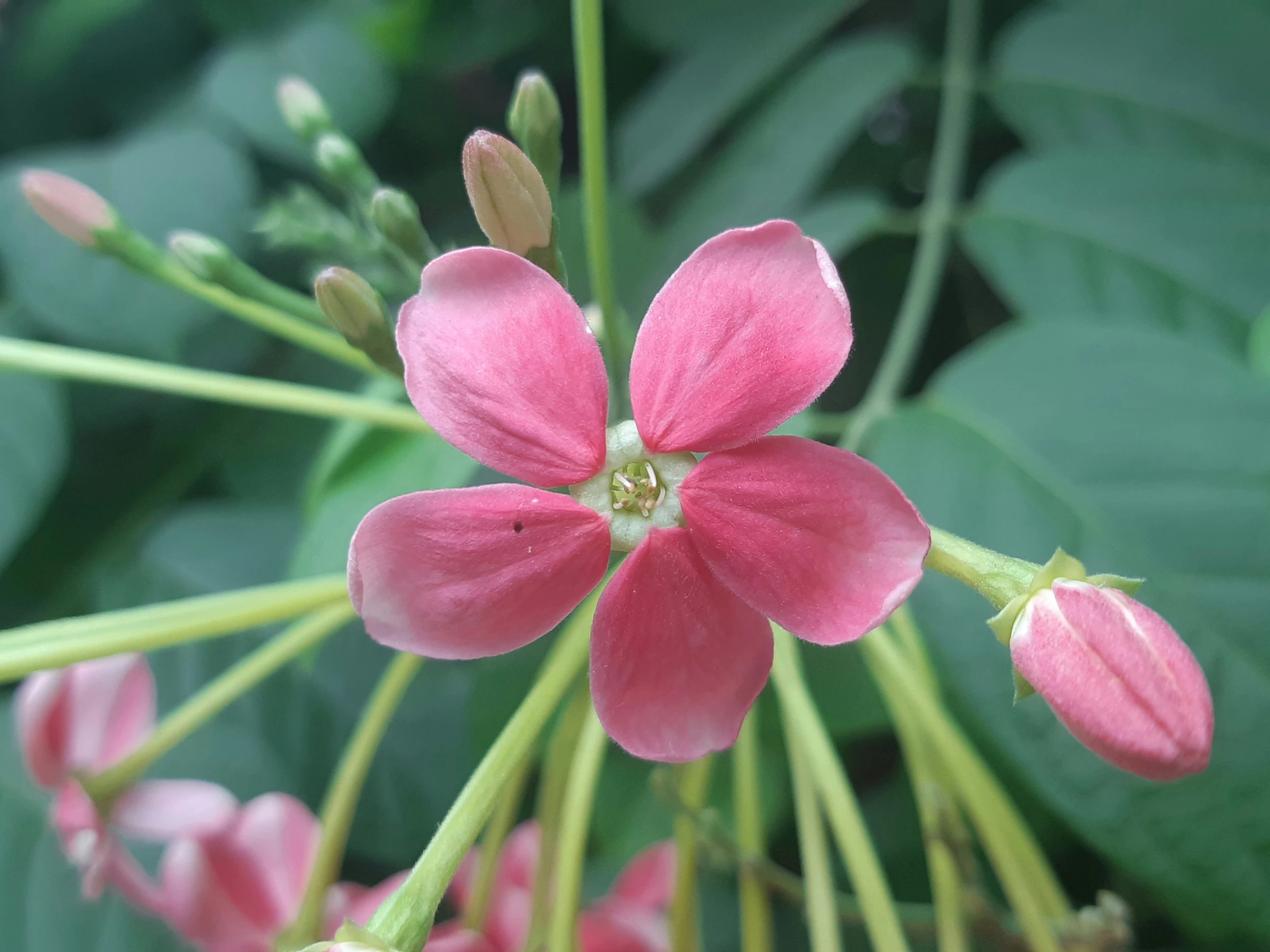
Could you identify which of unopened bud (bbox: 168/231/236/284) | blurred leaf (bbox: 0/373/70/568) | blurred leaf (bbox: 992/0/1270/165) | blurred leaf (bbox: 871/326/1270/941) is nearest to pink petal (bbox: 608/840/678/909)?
blurred leaf (bbox: 871/326/1270/941)

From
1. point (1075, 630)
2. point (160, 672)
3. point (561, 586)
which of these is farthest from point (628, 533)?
point (160, 672)

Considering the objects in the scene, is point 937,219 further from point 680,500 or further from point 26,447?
point 26,447

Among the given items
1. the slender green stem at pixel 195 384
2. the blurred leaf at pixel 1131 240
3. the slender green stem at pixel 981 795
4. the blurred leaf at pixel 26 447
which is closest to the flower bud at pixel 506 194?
the slender green stem at pixel 195 384

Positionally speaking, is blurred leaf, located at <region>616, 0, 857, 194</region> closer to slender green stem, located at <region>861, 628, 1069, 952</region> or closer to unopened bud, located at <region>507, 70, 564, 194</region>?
unopened bud, located at <region>507, 70, 564, 194</region>

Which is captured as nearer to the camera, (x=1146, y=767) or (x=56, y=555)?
(x=1146, y=767)

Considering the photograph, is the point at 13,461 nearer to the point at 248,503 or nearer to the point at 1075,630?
the point at 248,503

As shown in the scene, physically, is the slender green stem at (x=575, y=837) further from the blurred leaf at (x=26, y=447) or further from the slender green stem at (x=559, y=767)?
the blurred leaf at (x=26, y=447)

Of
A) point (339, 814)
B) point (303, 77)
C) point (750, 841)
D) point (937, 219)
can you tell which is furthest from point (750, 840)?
point (303, 77)
